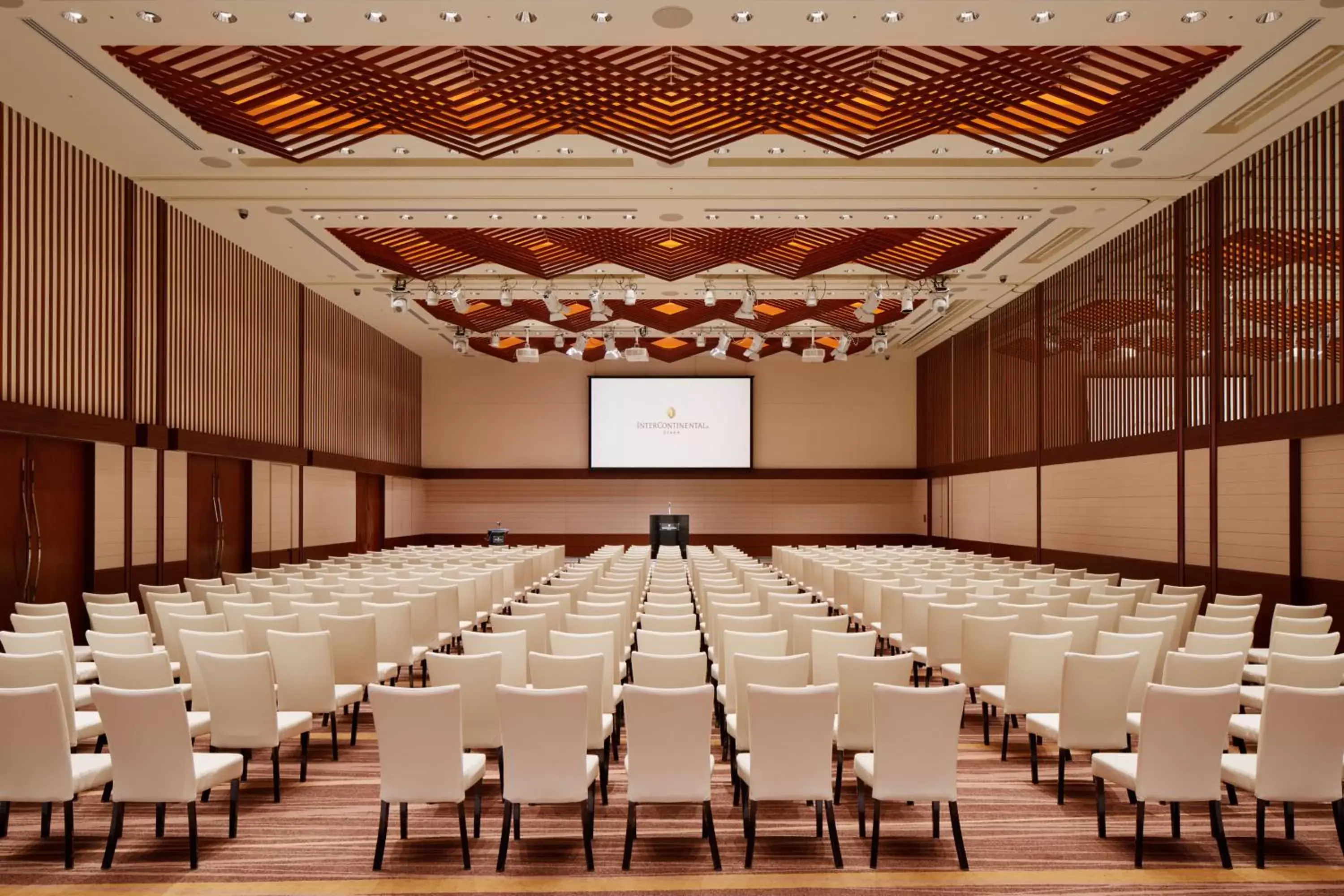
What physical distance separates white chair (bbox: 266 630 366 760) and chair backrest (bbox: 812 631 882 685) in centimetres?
296

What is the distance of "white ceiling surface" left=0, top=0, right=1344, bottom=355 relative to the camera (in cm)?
762

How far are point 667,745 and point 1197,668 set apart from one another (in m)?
3.08

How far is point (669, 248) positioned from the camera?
50.9ft

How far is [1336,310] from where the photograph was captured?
9.98m

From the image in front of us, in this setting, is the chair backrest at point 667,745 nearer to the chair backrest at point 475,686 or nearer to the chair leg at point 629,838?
the chair leg at point 629,838

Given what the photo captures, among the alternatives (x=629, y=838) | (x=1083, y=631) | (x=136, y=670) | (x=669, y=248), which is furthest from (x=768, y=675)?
(x=669, y=248)

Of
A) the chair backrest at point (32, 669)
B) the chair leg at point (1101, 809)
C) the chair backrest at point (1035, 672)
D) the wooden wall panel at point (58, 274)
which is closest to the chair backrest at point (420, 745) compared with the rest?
the chair backrest at point (32, 669)

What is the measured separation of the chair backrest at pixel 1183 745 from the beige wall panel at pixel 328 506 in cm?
1569

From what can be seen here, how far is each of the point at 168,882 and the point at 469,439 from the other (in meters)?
23.0

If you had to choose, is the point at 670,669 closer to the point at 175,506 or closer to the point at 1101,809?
the point at 1101,809

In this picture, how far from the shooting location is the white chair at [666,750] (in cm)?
449

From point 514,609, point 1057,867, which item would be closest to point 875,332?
point 514,609

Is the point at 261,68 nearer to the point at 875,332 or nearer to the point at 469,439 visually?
the point at 875,332

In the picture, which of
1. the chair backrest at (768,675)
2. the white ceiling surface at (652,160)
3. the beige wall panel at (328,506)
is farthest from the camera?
the beige wall panel at (328,506)
